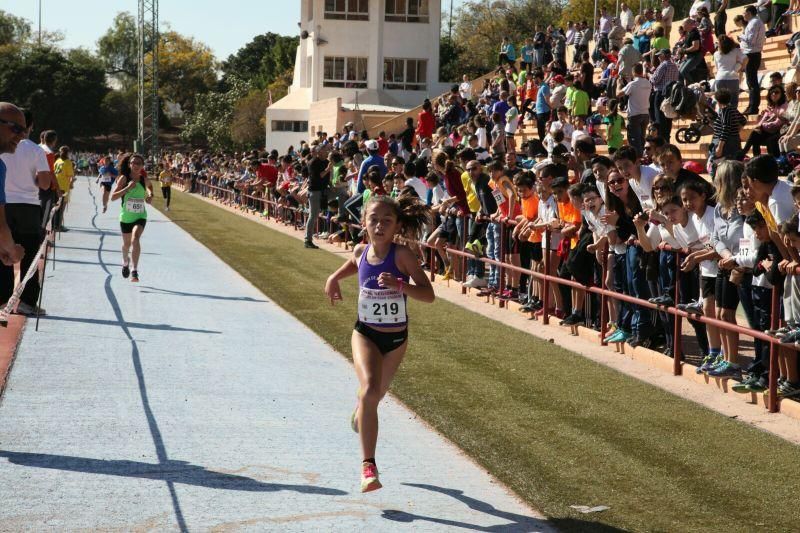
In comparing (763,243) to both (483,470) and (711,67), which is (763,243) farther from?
(711,67)

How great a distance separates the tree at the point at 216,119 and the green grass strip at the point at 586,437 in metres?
94.4

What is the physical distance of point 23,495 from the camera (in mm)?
6559

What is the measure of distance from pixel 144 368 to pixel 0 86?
11683 cm

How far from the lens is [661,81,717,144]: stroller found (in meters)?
19.1

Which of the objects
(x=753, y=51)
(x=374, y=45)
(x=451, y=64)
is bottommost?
(x=753, y=51)

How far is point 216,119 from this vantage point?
11050 centimetres

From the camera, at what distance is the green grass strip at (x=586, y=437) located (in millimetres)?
6773

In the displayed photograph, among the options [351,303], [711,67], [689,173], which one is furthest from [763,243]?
[711,67]

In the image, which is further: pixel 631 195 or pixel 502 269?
pixel 502 269

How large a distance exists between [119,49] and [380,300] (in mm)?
166390

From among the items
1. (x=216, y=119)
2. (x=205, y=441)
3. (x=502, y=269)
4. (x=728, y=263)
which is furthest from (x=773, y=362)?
(x=216, y=119)

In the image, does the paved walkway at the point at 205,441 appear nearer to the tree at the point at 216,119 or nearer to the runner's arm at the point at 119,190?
the runner's arm at the point at 119,190

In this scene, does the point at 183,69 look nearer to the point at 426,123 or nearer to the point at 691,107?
the point at 426,123

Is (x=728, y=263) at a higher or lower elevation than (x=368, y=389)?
higher
